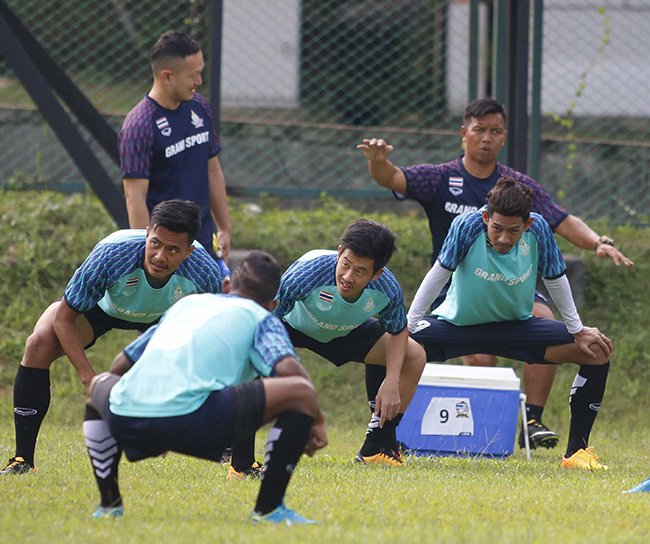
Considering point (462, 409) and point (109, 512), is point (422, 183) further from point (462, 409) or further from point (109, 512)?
point (109, 512)

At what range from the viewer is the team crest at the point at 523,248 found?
703cm

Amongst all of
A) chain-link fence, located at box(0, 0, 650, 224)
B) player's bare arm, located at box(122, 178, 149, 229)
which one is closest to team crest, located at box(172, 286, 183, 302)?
player's bare arm, located at box(122, 178, 149, 229)

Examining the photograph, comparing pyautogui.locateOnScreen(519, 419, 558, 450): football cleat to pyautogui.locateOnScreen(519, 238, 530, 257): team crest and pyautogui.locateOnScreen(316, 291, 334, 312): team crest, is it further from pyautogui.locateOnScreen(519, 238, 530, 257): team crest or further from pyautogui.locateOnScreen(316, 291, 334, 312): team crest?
pyautogui.locateOnScreen(316, 291, 334, 312): team crest

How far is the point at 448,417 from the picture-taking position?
734 cm

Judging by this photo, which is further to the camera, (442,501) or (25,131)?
(25,131)

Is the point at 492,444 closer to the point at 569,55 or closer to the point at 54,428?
the point at 54,428

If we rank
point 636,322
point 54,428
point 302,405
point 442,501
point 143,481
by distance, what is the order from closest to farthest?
1. point 302,405
2. point 442,501
3. point 143,481
4. point 54,428
5. point 636,322

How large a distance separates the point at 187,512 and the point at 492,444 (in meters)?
2.99

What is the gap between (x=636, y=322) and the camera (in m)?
10.1

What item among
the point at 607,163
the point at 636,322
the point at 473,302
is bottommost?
the point at 636,322

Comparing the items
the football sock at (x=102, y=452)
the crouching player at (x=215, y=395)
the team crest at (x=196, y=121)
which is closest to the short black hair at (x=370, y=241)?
the crouching player at (x=215, y=395)

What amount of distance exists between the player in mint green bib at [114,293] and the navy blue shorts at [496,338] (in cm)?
165

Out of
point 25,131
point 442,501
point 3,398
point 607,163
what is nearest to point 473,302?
point 442,501

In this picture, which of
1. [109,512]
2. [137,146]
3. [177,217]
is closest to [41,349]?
[177,217]
